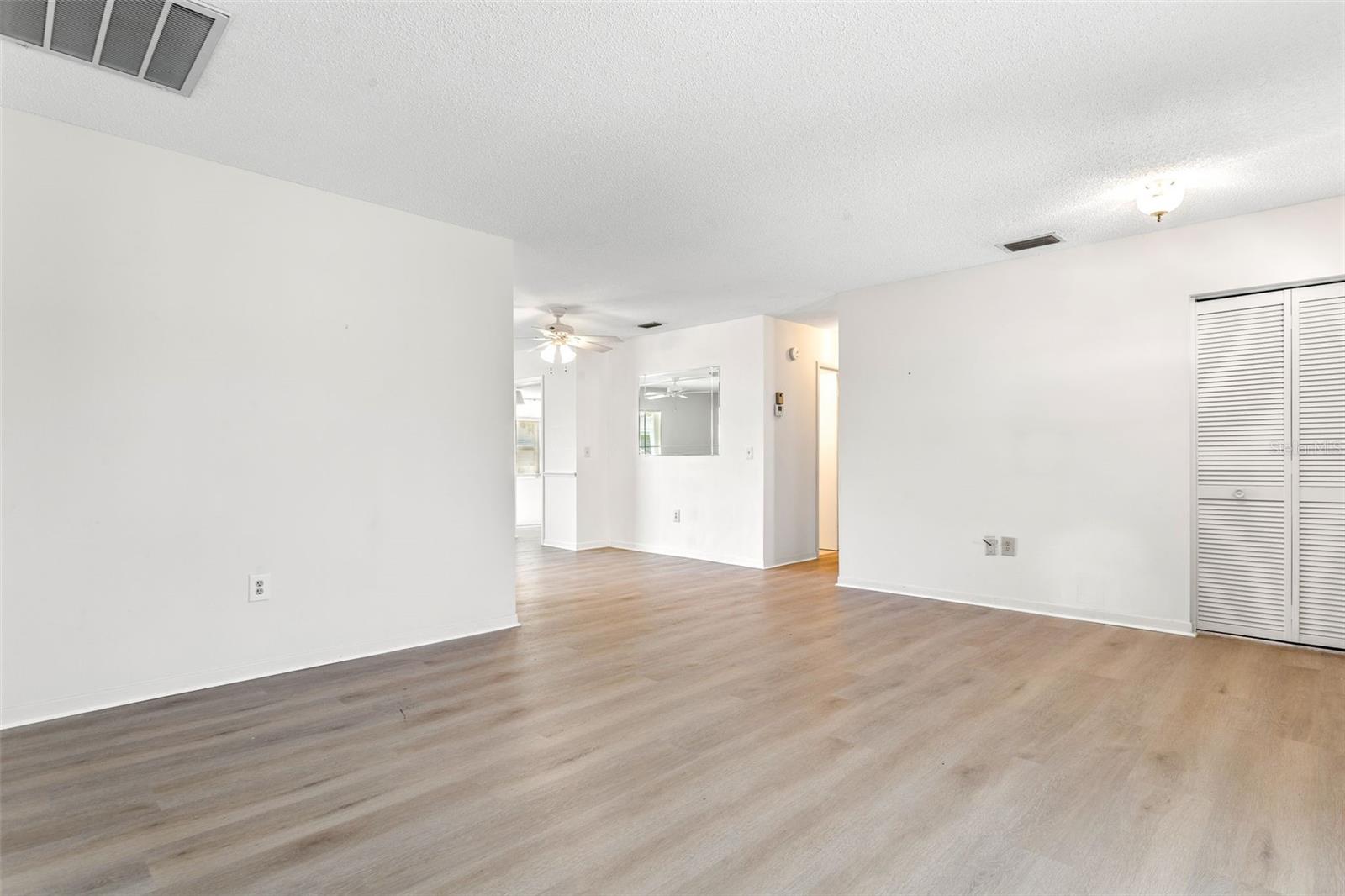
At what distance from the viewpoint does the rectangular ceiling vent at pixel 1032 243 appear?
4.20 metres

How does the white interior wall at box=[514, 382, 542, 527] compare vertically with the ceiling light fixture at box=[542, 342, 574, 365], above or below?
below

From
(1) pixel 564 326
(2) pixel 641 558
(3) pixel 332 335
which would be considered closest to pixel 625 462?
(2) pixel 641 558

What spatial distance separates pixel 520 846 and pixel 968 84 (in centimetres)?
288

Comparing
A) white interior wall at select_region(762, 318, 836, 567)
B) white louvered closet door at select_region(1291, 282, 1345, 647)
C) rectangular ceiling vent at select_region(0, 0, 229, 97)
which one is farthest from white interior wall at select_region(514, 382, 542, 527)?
white louvered closet door at select_region(1291, 282, 1345, 647)

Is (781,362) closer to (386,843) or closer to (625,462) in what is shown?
(625,462)

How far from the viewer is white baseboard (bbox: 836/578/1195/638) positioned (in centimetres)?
403

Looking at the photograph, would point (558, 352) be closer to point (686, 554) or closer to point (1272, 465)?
point (686, 554)

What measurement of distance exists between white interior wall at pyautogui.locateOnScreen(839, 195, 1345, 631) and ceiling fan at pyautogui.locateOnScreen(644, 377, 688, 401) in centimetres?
204

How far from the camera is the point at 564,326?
6406mm

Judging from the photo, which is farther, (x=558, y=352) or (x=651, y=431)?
(x=651, y=431)

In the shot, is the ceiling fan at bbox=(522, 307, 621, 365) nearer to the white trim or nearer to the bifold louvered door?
the white trim

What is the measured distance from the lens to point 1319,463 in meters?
3.69

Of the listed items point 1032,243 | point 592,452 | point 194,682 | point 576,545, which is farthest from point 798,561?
point 194,682

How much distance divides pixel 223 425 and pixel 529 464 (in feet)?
22.6
